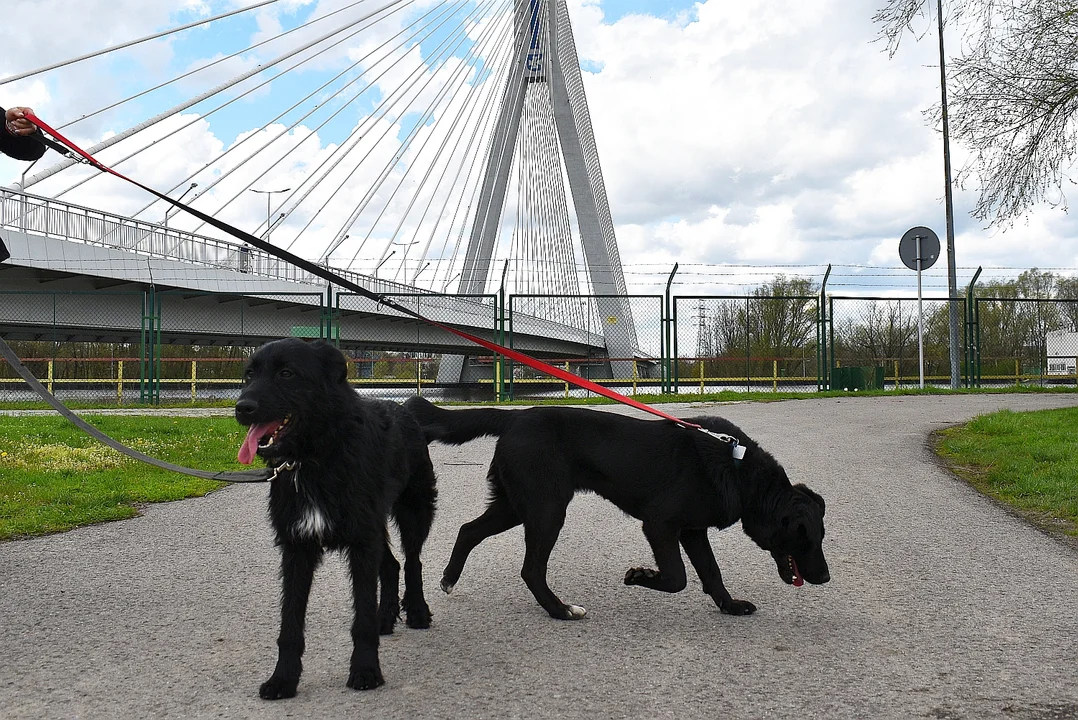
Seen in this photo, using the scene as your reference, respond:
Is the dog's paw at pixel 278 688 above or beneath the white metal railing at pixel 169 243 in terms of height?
beneath

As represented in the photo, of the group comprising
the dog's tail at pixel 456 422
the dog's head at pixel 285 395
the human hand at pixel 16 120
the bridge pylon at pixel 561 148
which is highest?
the bridge pylon at pixel 561 148

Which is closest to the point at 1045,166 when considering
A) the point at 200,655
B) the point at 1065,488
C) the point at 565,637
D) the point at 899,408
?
the point at 899,408

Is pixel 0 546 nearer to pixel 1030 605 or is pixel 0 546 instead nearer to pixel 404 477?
pixel 404 477

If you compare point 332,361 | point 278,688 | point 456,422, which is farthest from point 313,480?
point 456,422

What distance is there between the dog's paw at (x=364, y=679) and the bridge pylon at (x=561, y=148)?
61.6 ft

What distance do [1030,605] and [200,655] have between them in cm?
338

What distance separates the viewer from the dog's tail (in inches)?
146

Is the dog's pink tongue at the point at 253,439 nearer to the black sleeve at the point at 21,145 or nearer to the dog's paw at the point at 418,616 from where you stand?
the dog's paw at the point at 418,616

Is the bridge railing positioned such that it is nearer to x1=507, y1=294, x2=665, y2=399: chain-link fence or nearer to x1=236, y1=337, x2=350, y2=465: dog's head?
x1=507, y1=294, x2=665, y2=399: chain-link fence

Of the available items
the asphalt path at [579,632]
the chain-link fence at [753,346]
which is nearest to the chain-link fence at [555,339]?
the chain-link fence at [753,346]

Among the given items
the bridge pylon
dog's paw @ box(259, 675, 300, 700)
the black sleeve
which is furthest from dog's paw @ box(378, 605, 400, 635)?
the bridge pylon

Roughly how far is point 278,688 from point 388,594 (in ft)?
2.43

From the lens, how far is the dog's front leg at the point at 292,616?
2.61 metres

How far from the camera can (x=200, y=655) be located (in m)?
2.98
